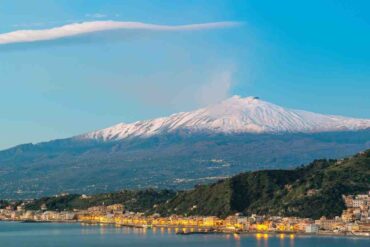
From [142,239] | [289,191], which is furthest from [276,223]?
[142,239]

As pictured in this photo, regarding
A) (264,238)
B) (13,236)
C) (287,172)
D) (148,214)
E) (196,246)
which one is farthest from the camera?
(148,214)

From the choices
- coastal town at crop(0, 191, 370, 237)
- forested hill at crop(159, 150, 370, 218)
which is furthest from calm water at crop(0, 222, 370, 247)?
forested hill at crop(159, 150, 370, 218)

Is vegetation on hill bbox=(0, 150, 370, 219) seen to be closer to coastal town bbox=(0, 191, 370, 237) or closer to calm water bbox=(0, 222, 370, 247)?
coastal town bbox=(0, 191, 370, 237)

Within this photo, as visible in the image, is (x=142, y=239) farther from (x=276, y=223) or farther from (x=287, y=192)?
(x=287, y=192)

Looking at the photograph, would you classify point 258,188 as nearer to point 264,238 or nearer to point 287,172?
point 287,172

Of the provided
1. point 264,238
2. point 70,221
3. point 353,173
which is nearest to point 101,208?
point 70,221
